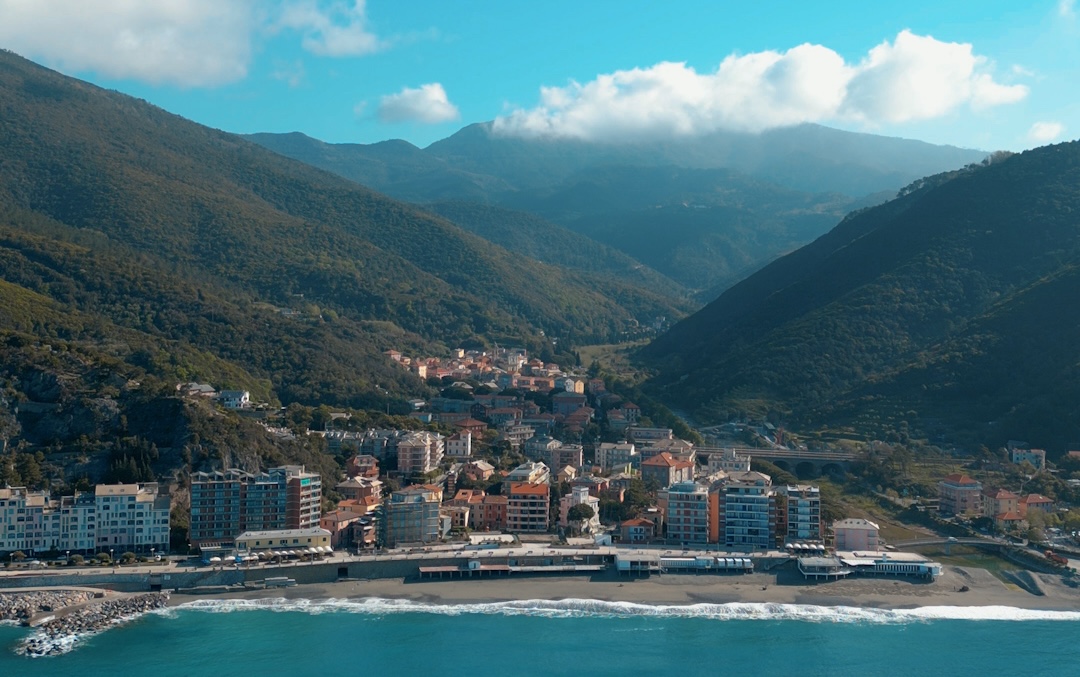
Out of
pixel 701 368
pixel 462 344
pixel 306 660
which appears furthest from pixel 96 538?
pixel 462 344

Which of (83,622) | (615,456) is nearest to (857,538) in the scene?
(615,456)

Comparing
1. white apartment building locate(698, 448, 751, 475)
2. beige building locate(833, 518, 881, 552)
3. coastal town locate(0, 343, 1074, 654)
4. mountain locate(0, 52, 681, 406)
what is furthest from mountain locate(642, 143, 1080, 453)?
mountain locate(0, 52, 681, 406)

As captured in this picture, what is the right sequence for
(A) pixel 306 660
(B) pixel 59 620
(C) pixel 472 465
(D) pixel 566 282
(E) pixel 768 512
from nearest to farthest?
(A) pixel 306 660, (B) pixel 59 620, (E) pixel 768 512, (C) pixel 472 465, (D) pixel 566 282

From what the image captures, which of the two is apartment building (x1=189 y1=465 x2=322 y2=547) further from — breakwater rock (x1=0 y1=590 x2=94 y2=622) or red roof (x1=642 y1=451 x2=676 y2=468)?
red roof (x1=642 y1=451 x2=676 y2=468)

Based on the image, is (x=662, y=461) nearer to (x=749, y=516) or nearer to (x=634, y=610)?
(x=749, y=516)

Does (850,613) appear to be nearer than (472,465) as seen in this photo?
Yes

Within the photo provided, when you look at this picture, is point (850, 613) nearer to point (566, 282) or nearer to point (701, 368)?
point (701, 368)
